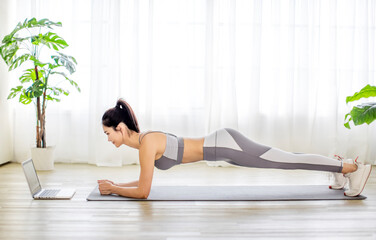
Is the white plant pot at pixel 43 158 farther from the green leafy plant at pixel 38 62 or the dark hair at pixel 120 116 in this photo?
the dark hair at pixel 120 116

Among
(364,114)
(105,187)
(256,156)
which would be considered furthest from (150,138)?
(364,114)

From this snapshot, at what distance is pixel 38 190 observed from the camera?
296 cm

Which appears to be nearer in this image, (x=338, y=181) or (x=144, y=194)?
(x=144, y=194)

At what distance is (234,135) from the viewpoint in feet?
9.38

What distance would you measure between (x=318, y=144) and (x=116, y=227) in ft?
9.94

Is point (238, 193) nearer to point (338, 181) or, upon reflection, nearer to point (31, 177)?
point (338, 181)

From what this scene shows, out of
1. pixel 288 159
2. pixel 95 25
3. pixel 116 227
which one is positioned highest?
pixel 95 25

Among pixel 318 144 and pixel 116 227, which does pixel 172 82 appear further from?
pixel 116 227

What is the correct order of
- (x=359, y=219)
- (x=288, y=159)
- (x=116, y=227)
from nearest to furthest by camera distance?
(x=116, y=227)
(x=359, y=219)
(x=288, y=159)

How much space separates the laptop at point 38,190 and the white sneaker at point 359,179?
6.18 ft

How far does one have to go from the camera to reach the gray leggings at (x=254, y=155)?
279 cm

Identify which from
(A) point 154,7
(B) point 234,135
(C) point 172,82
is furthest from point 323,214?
(A) point 154,7

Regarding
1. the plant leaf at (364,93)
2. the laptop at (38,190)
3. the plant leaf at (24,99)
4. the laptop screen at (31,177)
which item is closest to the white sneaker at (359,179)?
the plant leaf at (364,93)

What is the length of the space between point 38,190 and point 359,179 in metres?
2.20
